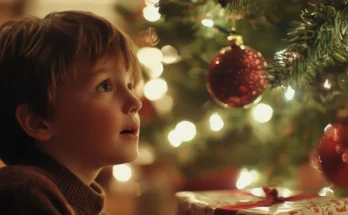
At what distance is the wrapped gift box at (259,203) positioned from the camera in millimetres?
868

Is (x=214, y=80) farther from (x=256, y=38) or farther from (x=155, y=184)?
(x=155, y=184)

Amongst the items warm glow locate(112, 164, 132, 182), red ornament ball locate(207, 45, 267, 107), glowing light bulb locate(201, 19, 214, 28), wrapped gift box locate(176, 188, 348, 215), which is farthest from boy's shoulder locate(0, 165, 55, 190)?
warm glow locate(112, 164, 132, 182)

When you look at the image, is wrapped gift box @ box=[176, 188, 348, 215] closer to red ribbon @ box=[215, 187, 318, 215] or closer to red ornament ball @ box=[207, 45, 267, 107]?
red ribbon @ box=[215, 187, 318, 215]

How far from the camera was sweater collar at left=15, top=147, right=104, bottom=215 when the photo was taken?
2.72ft

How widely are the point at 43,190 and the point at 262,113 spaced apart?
0.68 metres

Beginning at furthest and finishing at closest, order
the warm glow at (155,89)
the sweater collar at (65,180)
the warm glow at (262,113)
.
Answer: the warm glow at (155,89)
the warm glow at (262,113)
the sweater collar at (65,180)

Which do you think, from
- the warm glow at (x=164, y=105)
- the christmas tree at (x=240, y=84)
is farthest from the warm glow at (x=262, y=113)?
the warm glow at (x=164, y=105)

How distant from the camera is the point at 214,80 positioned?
1.03 metres

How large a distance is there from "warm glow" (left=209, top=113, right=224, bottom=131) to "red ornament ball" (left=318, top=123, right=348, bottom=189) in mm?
424

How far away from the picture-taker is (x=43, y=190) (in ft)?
2.49

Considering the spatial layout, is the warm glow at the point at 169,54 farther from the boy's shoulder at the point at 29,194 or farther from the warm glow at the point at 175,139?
the boy's shoulder at the point at 29,194

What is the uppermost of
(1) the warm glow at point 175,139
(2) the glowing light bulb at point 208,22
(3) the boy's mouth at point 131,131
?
(2) the glowing light bulb at point 208,22

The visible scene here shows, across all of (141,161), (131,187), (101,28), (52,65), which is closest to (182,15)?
(101,28)

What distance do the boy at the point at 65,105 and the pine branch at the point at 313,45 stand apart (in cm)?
26
